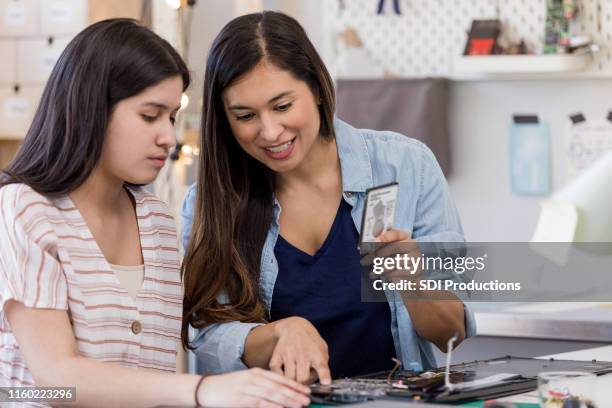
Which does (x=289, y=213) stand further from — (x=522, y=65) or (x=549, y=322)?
(x=522, y=65)

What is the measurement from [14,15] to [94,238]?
1852mm

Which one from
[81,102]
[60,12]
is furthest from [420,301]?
[60,12]

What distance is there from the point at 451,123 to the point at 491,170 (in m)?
0.24

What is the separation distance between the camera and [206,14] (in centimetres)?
420

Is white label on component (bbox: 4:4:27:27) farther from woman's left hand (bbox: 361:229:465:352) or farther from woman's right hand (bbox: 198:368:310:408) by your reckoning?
woman's right hand (bbox: 198:368:310:408)

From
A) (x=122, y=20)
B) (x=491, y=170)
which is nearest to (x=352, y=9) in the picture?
(x=491, y=170)

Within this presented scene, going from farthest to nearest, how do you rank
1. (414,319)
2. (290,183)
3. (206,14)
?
(206,14), (290,183), (414,319)

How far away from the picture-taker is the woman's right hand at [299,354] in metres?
1.91

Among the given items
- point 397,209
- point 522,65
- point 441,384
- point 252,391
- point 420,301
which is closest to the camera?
point 252,391

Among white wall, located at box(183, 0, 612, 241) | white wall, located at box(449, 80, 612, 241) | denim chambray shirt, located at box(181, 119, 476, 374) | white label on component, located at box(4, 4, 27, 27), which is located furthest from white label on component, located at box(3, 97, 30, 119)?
white wall, located at box(449, 80, 612, 241)

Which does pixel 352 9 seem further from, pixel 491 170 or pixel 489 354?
pixel 489 354

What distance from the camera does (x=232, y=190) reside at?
91.1 inches

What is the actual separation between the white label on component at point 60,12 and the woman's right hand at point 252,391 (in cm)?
209

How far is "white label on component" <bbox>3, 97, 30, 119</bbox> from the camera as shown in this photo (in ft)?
11.9
